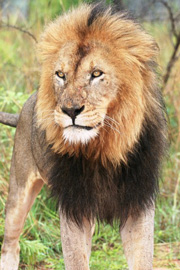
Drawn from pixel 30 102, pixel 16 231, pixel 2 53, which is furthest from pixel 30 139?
pixel 2 53

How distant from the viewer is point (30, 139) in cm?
425

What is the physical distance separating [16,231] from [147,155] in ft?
4.46

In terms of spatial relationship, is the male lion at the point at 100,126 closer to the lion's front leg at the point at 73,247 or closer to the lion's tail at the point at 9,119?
the lion's front leg at the point at 73,247

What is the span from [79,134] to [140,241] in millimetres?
793

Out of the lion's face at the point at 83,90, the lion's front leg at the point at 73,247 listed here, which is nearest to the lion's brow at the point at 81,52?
the lion's face at the point at 83,90

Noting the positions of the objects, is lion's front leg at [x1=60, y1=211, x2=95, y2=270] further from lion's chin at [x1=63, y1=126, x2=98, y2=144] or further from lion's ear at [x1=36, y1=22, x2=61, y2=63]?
lion's ear at [x1=36, y1=22, x2=61, y2=63]

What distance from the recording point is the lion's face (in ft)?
10.3

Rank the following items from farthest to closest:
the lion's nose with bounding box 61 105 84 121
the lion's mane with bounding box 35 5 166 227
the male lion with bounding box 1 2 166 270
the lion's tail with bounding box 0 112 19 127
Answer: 1. the lion's tail with bounding box 0 112 19 127
2. the lion's mane with bounding box 35 5 166 227
3. the male lion with bounding box 1 2 166 270
4. the lion's nose with bounding box 61 105 84 121

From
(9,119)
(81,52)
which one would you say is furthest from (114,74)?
(9,119)

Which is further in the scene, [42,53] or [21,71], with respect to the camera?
[21,71]

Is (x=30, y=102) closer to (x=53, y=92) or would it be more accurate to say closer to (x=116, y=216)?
(x=53, y=92)

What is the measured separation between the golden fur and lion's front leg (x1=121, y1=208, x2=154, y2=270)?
406 millimetres

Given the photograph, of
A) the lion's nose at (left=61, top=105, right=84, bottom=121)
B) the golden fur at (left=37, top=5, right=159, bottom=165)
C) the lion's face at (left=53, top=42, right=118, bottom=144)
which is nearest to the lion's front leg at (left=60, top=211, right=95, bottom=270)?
the golden fur at (left=37, top=5, right=159, bottom=165)

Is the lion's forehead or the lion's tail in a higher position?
the lion's forehead
